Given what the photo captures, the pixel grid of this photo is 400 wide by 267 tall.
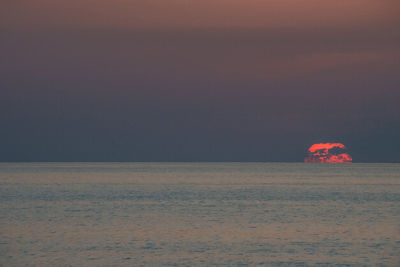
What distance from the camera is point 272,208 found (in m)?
86.4

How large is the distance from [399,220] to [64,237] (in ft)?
119

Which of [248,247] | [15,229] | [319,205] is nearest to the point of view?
[248,247]

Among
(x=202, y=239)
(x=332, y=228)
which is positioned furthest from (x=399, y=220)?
(x=202, y=239)

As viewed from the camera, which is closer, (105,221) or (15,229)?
(15,229)

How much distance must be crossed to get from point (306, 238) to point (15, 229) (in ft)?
85.0

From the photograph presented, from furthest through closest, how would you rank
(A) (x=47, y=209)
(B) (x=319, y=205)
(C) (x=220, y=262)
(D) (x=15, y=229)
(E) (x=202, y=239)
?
(B) (x=319, y=205), (A) (x=47, y=209), (D) (x=15, y=229), (E) (x=202, y=239), (C) (x=220, y=262)

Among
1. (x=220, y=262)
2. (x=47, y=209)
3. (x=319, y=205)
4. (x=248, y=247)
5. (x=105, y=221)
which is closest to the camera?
(x=220, y=262)

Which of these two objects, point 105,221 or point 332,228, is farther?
point 105,221

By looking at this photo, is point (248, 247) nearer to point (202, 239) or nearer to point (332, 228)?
point (202, 239)

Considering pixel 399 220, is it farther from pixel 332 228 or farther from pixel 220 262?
pixel 220 262

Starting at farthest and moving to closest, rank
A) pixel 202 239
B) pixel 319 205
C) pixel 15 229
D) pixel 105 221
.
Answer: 1. pixel 319 205
2. pixel 105 221
3. pixel 15 229
4. pixel 202 239

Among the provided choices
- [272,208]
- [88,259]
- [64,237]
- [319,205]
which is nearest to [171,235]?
[64,237]

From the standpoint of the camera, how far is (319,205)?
93000mm

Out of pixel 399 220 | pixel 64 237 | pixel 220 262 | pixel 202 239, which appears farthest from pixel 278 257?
pixel 399 220
